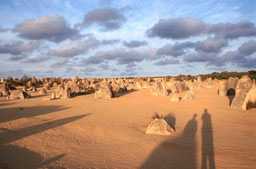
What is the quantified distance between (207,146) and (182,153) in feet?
3.11

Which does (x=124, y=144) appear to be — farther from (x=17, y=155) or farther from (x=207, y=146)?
(x=17, y=155)

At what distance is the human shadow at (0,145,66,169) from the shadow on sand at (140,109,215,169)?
2293mm

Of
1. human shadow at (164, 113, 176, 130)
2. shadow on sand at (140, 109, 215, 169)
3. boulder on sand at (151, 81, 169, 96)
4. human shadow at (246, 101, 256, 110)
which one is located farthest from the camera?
boulder on sand at (151, 81, 169, 96)

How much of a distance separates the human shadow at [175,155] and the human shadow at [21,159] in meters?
2.29

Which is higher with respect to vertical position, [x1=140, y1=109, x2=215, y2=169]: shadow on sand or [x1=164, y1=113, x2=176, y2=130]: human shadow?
[x1=164, y1=113, x2=176, y2=130]: human shadow

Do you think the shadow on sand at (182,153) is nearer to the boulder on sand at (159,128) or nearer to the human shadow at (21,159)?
the boulder on sand at (159,128)

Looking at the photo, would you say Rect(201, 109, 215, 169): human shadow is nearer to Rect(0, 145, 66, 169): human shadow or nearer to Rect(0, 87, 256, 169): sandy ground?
Rect(0, 87, 256, 169): sandy ground

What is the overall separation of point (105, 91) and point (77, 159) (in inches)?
453

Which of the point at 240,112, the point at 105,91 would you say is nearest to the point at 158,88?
the point at 105,91

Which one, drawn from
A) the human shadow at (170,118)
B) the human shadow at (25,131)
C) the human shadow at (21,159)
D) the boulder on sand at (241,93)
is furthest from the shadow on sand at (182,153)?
the boulder on sand at (241,93)

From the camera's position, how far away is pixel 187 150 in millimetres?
4809

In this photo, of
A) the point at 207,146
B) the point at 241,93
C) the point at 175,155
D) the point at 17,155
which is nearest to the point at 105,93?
the point at 241,93

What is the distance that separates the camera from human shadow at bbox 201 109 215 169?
13.3 ft

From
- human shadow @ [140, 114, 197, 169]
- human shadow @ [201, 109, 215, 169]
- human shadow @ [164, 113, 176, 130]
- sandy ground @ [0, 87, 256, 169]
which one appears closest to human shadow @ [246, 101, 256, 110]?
sandy ground @ [0, 87, 256, 169]
